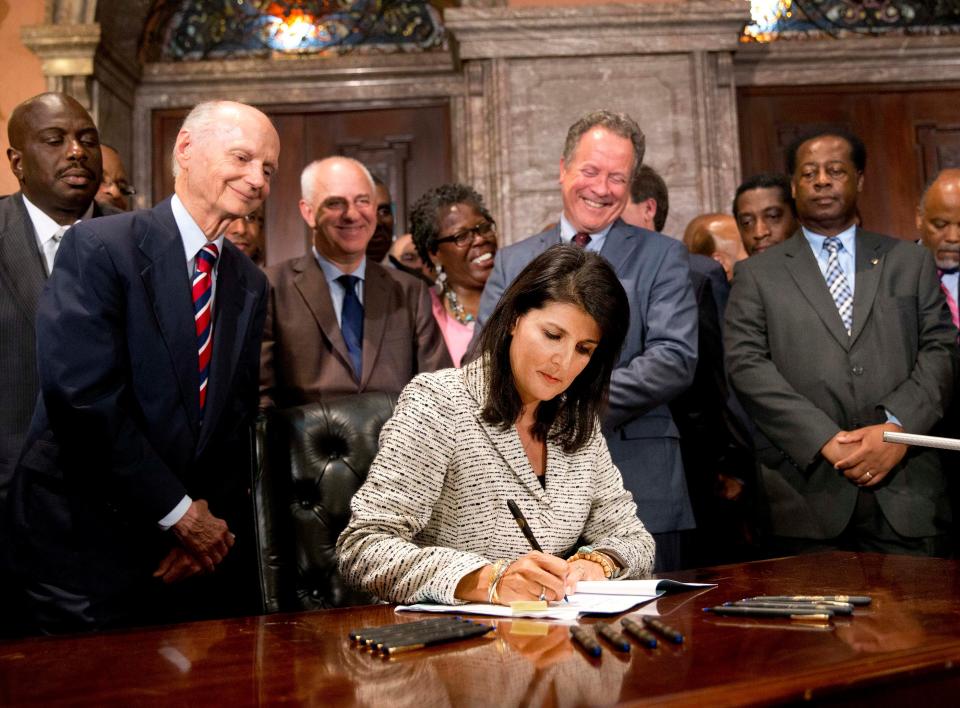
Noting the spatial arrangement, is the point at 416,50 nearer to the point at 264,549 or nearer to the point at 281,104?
the point at 281,104

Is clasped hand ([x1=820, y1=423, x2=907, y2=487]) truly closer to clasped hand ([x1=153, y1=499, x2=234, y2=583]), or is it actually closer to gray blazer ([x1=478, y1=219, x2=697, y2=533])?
gray blazer ([x1=478, y1=219, x2=697, y2=533])

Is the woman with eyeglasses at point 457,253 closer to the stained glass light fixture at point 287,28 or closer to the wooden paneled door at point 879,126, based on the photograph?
the stained glass light fixture at point 287,28

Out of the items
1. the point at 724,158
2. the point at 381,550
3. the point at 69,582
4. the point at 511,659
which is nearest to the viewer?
the point at 511,659

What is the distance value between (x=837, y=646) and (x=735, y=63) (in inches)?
224

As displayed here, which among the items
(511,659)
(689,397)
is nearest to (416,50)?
(689,397)

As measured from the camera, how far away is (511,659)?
52.0 inches

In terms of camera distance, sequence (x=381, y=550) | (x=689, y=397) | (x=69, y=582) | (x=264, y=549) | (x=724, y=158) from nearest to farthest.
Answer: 1. (x=381, y=550)
2. (x=264, y=549)
3. (x=69, y=582)
4. (x=689, y=397)
5. (x=724, y=158)

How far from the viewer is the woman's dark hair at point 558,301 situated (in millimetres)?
2111

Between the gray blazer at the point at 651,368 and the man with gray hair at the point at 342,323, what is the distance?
0.33m

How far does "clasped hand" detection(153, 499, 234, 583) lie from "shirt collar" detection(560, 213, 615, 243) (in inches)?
54.4

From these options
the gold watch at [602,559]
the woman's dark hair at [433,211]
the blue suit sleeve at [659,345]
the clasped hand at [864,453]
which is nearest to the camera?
the gold watch at [602,559]

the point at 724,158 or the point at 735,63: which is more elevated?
the point at 735,63

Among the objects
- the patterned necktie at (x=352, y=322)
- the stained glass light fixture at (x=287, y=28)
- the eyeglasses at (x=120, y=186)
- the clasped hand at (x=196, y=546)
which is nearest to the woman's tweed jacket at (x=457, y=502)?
the clasped hand at (x=196, y=546)

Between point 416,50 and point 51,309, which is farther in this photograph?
point 416,50
